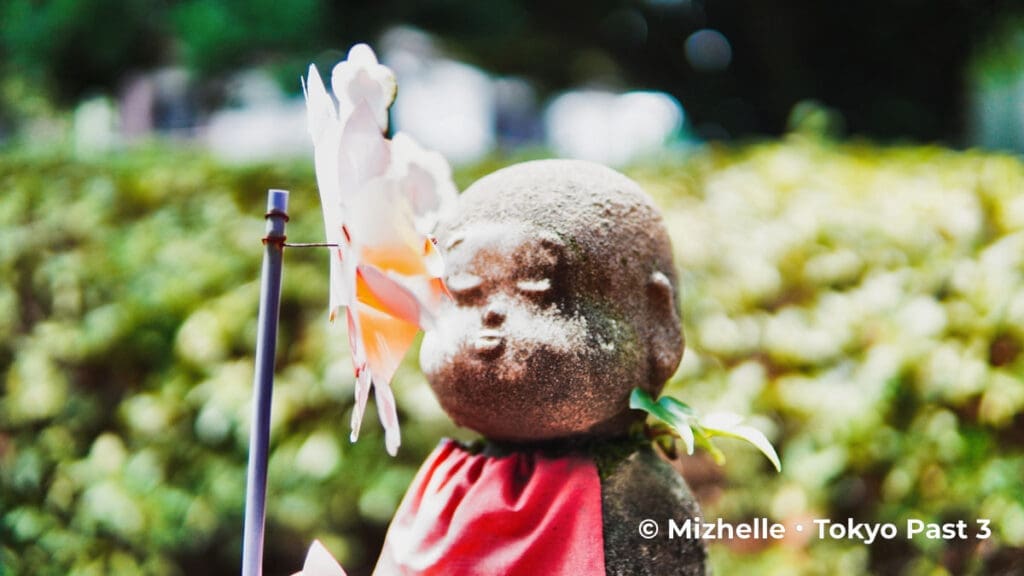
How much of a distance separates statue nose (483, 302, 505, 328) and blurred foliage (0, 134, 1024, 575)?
1229 mm

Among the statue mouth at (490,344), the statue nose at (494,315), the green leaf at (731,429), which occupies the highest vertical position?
the statue nose at (494,315)

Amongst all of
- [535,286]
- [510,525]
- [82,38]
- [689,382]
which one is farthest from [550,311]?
[82,38]

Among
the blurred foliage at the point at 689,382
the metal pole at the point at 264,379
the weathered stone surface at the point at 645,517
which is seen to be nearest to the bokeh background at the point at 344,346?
the blurred foliage at the point at 689,382

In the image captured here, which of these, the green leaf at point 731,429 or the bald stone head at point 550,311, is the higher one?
the bald stone head at point 550,311

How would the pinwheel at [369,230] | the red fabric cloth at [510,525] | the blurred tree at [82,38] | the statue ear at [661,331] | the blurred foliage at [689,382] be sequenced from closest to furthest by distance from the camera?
the pinwheel at [369,230], the red fabric cloth at [510,525], the statue ear at [661,331], the blurred foliage at [689,382], the blurred tree at [82,38]

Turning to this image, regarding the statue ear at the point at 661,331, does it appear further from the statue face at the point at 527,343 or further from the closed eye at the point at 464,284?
the closed eye at the point at 464,284

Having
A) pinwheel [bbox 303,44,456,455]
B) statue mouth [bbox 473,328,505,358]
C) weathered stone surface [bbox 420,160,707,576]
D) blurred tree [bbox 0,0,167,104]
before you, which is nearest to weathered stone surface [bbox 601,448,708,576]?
weathered stone surface [bbox 420,160,707,576]

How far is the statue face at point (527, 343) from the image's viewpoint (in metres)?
1.10

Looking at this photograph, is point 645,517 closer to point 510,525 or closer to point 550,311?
point 510,525

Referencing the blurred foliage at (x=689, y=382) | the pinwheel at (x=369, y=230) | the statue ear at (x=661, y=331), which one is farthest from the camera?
the blurred foliage at (x=689, y=382)

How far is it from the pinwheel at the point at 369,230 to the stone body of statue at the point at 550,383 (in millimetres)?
265

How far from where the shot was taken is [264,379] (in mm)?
860

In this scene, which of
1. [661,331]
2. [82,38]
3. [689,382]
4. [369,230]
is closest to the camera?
[369,230]

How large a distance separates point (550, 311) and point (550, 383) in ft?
0.33
